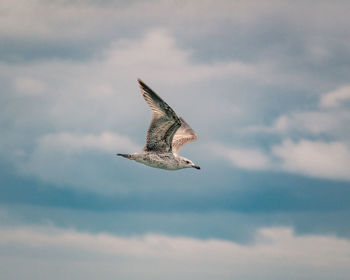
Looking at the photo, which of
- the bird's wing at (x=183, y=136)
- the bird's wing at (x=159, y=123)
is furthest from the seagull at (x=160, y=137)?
the bird's wing at (x=183, y=136)

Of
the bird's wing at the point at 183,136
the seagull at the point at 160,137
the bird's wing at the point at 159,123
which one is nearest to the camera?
the bird's wing at the point at 159,123

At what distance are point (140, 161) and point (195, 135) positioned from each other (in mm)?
10133

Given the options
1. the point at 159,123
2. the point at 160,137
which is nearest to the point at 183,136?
the point at 160,137

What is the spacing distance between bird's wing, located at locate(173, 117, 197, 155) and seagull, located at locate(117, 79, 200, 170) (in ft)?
15.5

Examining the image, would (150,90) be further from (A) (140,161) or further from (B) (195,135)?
(B) (195,135)

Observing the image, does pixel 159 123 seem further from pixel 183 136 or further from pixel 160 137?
pixel 183 136

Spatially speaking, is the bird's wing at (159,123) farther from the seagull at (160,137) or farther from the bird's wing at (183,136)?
the bird's wing at (183,136)

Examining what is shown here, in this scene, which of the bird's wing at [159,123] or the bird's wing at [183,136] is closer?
the bird's wing at [159,123]

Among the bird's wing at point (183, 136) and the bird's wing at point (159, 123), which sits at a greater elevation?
the bird's wing at point (183, 136)

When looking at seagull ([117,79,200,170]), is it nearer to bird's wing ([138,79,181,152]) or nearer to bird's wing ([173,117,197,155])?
bird's wing ([138,79,181,152])

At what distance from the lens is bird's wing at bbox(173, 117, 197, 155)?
131 feet

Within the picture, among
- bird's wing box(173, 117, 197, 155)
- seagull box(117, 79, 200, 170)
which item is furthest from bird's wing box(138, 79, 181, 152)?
bird's wing box(173, 117, 197, 155)

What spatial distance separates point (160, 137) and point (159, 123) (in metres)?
1.47

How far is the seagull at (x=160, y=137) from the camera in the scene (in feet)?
97.2
